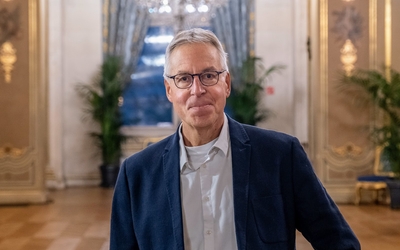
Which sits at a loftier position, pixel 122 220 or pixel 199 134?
pixel 199 134

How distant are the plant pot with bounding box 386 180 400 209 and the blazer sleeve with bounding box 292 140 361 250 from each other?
638 cm

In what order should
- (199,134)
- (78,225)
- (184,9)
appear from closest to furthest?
(199,134), (78,225), (184,9)

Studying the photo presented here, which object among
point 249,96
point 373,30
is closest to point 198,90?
point 373,30

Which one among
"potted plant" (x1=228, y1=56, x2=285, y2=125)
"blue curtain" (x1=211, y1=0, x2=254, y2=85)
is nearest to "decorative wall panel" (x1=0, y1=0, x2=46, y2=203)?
"potted plant" (x1=228, y1=56, x2=285, y2=125)

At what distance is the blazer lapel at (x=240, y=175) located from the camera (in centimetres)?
149

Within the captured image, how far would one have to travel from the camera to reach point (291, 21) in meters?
11.0

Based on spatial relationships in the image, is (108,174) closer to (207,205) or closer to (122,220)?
(122,220)

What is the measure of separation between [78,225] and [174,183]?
506 cm

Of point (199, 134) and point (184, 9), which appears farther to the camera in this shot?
point (184, 9)

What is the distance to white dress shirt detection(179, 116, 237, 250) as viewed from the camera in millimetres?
1538

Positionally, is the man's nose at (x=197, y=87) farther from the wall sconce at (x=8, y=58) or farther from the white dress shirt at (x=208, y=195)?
the wall sconce at (x=8, y=58)

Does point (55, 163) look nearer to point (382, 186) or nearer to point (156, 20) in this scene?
point (156, 20)

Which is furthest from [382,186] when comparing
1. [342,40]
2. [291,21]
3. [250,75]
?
[291,21]

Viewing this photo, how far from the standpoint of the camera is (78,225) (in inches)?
251
